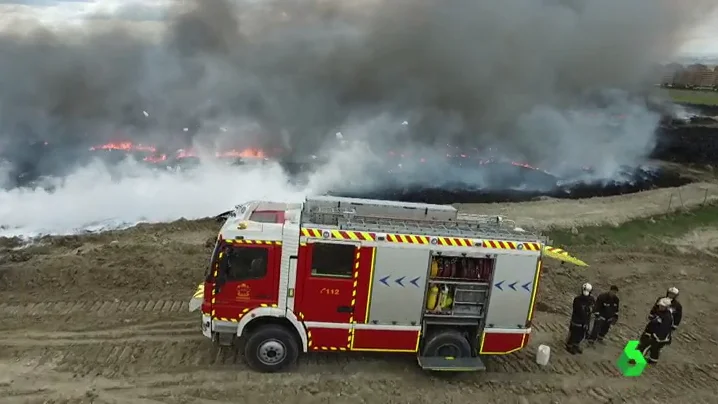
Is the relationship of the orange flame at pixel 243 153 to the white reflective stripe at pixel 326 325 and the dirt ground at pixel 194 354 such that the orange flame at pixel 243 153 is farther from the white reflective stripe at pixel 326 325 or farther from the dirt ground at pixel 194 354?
the white reflective stripe at pixel 326 325

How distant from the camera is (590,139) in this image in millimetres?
26391

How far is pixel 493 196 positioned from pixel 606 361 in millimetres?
11345

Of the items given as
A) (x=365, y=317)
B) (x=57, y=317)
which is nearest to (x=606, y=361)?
(x=365, y=317)

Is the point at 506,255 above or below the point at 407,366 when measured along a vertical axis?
above

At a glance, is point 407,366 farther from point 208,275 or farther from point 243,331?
point 208,275

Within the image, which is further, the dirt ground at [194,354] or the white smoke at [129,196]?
the white smoke at [129,196]

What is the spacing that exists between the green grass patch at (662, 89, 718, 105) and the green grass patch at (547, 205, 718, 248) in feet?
140

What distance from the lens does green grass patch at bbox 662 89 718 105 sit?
54325 mm

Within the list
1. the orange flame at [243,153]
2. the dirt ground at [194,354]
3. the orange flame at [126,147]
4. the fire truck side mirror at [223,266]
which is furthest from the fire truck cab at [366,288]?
the orange flame at [126,147]

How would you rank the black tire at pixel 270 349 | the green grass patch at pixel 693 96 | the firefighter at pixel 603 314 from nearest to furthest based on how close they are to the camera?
the black tire at pixel 270 349
the firefighter at pixel 603 314
the green grass patch at pixel 693 96

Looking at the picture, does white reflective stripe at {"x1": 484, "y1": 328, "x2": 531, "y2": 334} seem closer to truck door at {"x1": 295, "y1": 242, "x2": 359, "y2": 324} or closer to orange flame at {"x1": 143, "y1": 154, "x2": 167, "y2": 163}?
truck door at {"x1": 295, "y1": 242, "x2": 359, "y2": 324}

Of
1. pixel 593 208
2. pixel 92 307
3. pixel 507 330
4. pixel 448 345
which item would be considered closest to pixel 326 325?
pixel 448 345

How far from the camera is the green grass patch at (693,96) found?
5433 centimetres

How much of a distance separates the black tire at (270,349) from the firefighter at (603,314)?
448 cm
